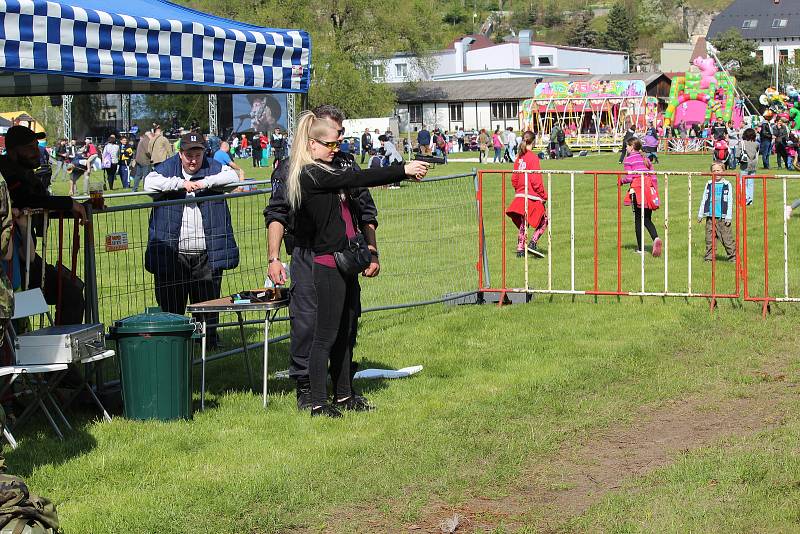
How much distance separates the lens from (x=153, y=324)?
738cm

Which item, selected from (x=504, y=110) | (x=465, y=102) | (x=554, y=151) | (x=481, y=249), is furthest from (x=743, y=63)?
(x=481, y=249)

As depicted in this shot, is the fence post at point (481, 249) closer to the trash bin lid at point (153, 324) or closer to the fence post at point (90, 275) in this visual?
the fence post at point (90, 275)

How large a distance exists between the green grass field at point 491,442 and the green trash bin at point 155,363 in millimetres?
163

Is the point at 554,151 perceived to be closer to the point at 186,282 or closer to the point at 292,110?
the point at 292,110

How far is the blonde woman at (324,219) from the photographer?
289 inches

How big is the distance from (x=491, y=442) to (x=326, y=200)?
6.02 feet

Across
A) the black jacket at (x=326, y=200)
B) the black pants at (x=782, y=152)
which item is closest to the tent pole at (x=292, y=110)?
the black jacket at (x=326, y=200)

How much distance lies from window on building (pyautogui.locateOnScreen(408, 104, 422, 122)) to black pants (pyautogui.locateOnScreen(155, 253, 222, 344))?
98177 mm

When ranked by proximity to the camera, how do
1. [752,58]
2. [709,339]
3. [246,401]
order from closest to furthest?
[246,401], [709,339], [752,58]

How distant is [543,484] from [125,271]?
5701 mm

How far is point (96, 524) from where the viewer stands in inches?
221

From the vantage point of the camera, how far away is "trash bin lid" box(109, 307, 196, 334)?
24.2 feet

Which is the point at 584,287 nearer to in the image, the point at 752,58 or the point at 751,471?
the point at 751,471

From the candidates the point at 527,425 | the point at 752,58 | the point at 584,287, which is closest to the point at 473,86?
the point at 752,58
